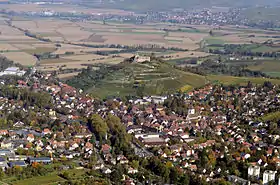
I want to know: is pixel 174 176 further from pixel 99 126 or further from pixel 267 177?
pixel 99 126

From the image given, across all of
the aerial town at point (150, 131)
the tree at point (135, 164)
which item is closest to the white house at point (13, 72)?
the aerial town at point (150, 131)

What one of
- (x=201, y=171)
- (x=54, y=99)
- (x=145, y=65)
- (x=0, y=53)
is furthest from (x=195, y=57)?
(x=201, y=171)

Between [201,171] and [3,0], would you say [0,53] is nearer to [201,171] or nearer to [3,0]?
[201,171]

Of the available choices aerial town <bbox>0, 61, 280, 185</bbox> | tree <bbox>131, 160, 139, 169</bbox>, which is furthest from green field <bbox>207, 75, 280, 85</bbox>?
tree <bbox>131, 160, 139, 169</bbox>

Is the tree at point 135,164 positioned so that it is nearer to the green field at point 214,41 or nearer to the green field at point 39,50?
the green field at point 39,50

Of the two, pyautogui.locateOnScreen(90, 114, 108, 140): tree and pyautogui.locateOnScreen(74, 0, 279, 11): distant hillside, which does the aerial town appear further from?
pyautogui.locateOnScreen(74, 0, 279, 11): distant hillside
